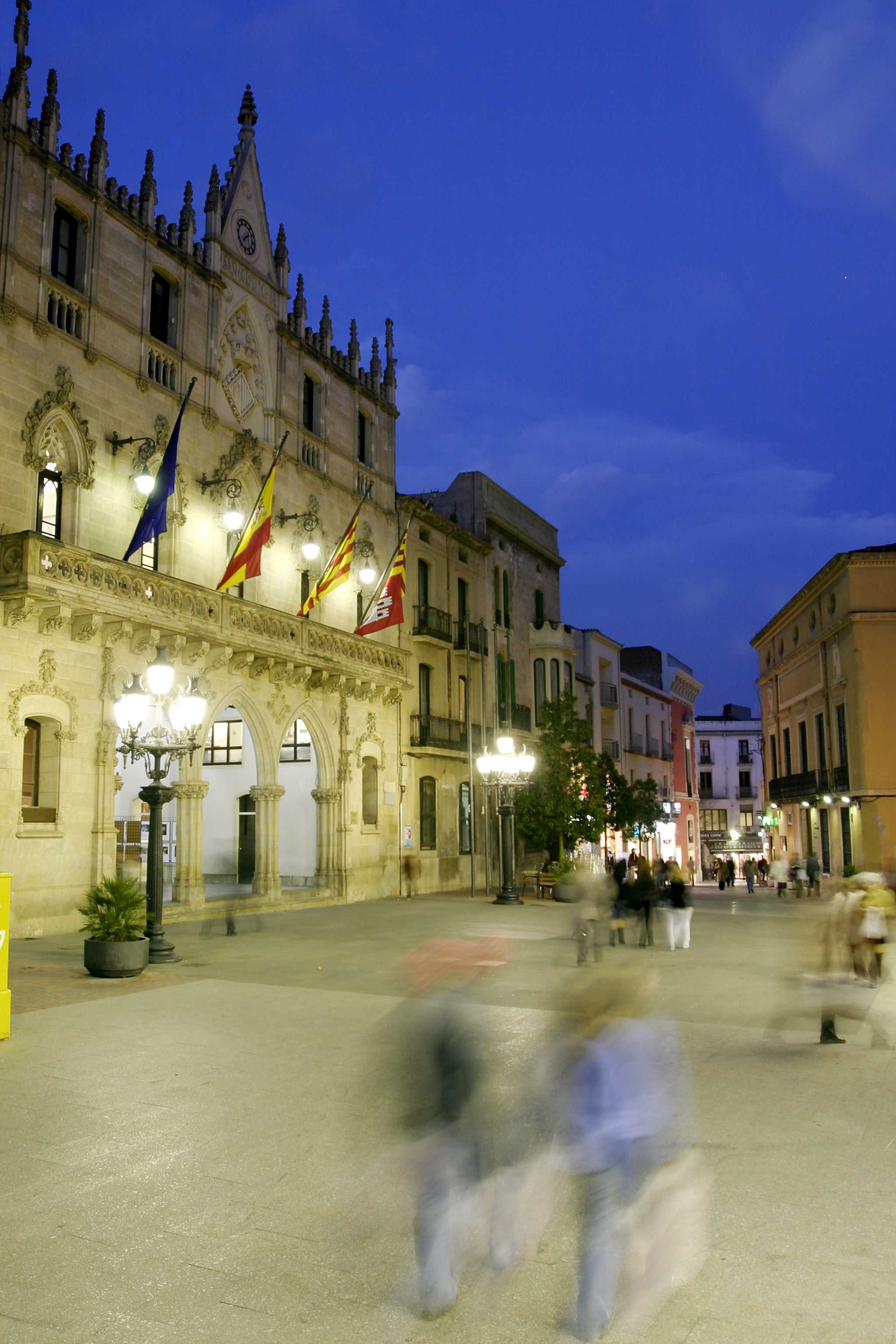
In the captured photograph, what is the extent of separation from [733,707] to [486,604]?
6914cm

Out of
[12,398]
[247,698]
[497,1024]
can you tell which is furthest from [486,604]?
[497,1024]

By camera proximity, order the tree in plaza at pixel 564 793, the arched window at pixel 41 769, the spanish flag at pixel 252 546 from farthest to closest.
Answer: the tree in plaza at pixel 564 793, the spanish flag at pixel 252 546, the arched window at pixel 41 769

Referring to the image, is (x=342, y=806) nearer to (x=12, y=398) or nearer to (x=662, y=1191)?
(x=12, y=398)

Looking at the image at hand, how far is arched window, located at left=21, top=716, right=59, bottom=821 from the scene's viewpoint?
20.0 metres

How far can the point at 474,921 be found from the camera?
23.5m

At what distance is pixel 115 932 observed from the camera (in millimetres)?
13648

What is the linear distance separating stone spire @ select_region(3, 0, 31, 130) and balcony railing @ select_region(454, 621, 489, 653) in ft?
72.1

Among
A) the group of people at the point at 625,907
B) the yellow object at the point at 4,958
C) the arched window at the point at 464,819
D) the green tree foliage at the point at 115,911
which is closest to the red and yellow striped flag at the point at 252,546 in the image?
the group of people at the point at 625,907

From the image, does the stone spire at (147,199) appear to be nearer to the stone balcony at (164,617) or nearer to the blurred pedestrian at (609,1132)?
the stone balcony at (164,617)

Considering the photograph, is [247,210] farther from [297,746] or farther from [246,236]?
[297,746]

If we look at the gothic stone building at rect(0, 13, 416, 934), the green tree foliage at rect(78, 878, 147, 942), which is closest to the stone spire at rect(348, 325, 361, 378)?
the gothic stone building at rect(0, 13, 416, 934)

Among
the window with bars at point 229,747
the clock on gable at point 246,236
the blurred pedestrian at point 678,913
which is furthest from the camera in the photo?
the window with bars at point 229,747

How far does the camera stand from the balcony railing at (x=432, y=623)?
3572 cm

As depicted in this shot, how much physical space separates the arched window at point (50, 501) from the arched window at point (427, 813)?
17097 mm
